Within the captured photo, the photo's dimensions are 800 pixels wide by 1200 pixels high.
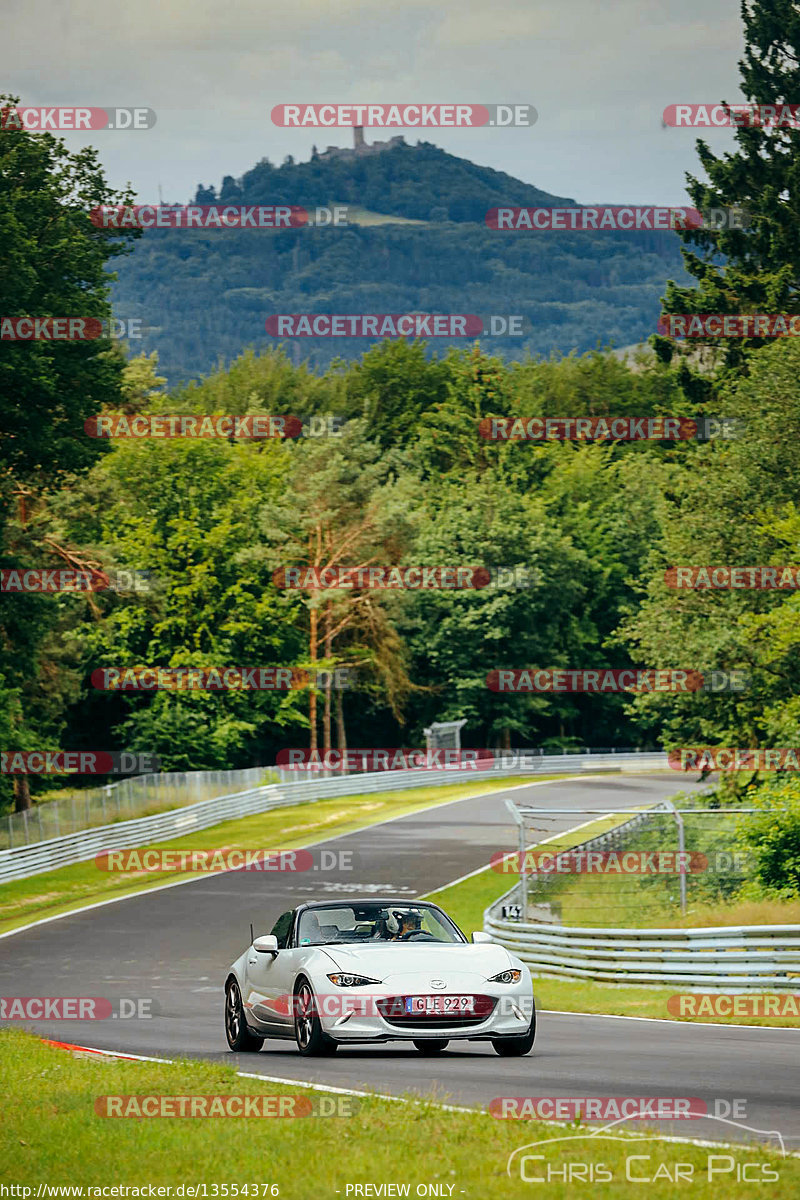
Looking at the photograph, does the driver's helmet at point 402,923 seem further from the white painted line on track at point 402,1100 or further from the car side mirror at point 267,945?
the white painted line on track at point 402,1100

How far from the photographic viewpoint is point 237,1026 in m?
14.5

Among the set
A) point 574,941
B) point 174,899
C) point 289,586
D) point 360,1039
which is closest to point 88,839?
point 174,899

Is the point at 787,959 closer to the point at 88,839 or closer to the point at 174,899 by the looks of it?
the point at 174,899

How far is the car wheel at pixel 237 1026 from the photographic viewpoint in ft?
47.1

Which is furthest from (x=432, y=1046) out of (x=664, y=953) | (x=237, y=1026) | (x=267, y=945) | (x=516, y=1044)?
(x=664, y=953)

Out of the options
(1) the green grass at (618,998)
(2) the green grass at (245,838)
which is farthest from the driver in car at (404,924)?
(2) the green grass at (245,838)

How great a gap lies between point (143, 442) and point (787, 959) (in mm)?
64290

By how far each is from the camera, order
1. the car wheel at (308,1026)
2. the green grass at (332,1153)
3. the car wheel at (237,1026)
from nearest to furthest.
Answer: the green grass at (332,1153)
the car wheel at (308,1026)
the car wheel at (237,1026)

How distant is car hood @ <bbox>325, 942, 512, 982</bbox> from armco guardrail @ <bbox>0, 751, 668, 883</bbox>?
31.5 metres

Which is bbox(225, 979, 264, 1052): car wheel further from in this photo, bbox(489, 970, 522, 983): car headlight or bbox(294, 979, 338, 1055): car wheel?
bbox(489, 970, 522, 983): car headlight

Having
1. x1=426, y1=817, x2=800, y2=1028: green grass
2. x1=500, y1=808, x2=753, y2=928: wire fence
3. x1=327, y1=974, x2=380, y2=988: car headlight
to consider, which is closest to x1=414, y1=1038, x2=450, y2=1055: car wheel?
x1=327, y1=974, x2=380, y2=988: car headlight

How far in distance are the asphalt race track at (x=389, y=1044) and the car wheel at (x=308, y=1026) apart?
125 mm

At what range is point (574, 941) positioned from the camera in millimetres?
24750

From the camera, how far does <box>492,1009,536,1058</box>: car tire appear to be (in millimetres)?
12820
